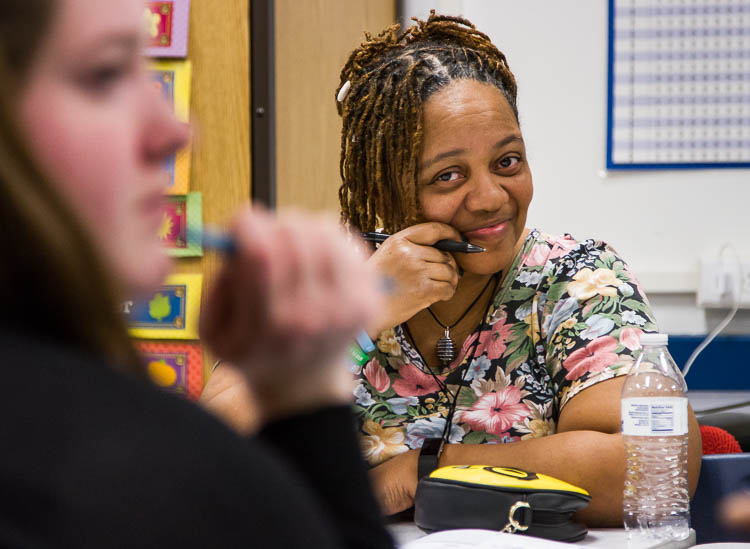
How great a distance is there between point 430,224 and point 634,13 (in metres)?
1.47

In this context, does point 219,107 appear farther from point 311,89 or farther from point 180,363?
point 180,363

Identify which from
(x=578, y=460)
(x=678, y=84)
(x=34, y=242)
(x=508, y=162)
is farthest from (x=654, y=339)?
(x=678, y=84)

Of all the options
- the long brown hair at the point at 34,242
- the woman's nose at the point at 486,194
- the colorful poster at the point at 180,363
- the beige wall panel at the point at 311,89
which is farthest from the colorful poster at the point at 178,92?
the long brown hair at the point at 34,242

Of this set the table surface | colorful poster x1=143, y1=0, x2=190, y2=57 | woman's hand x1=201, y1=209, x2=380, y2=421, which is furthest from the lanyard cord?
woman's hand x1=201, y1=209, x2=380, y2=421

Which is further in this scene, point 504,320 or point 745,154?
point 745,154

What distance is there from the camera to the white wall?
266cm

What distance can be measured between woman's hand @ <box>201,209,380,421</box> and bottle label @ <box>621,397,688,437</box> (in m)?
0.83

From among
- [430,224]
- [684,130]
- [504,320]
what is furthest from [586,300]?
[684,130]

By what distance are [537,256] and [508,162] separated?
0.61ft

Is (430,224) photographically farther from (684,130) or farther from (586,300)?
(684,130)

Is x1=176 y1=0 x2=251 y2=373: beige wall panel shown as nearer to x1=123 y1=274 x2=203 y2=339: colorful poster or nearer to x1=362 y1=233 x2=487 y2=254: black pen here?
x1=123 y1=274 x2=203 y2=339: colorful poster

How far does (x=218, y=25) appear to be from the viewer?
202 cm

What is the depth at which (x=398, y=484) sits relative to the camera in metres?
1.33

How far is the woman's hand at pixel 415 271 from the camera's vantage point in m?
1.55
